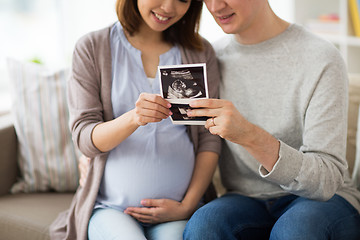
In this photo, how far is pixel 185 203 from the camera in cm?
153

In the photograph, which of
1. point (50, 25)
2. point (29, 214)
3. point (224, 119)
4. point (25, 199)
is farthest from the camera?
point (50, 25)

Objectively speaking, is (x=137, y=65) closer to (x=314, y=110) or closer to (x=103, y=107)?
(x=103, y=107)

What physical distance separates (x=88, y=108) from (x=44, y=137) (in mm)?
498

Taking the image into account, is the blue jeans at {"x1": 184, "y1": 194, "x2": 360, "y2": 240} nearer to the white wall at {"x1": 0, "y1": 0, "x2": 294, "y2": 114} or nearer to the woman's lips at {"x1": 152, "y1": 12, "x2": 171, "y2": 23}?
the woman's lips at {"x1": 152, "y1": 12, "x2": 171, "y2": 23}

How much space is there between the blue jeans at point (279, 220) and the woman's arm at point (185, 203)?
4.3 inches

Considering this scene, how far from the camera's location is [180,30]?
1701mm

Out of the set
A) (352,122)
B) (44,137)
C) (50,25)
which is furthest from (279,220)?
(50,25)

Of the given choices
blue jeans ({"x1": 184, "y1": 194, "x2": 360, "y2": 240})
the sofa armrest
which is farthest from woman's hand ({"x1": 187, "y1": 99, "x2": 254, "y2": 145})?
the sofa armrest

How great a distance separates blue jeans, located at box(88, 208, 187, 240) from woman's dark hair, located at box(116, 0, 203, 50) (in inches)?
26.8

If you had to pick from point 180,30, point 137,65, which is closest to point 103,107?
point 137,65

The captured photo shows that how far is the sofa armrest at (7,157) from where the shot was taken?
1.87 m

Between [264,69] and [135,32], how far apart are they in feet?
1.70

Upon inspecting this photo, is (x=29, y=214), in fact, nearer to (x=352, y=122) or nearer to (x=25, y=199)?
(x=25, y=199)

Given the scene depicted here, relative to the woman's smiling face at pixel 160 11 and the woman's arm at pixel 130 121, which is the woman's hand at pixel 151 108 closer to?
the woman's arm at pixel 130 121
